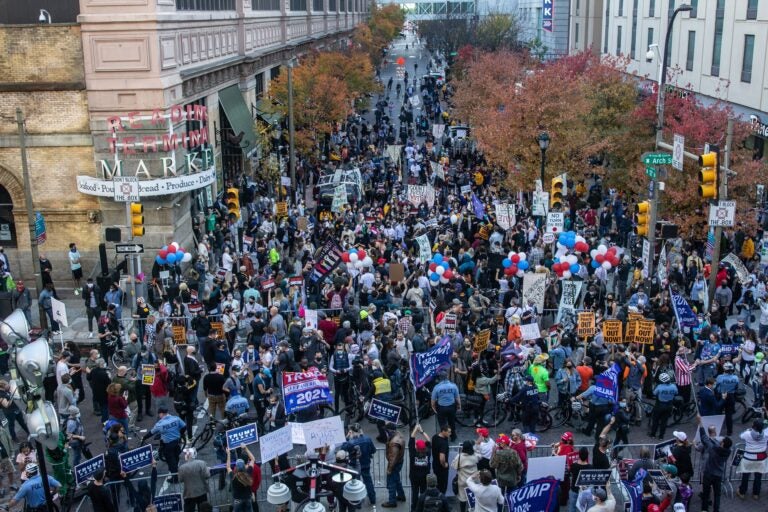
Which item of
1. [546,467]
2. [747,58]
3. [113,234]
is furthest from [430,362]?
[747,58]

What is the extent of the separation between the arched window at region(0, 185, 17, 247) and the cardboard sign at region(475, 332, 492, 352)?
1682 centimetres

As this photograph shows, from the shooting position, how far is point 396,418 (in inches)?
602

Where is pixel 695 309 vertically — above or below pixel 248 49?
below

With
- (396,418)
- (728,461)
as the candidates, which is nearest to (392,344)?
(396,418)

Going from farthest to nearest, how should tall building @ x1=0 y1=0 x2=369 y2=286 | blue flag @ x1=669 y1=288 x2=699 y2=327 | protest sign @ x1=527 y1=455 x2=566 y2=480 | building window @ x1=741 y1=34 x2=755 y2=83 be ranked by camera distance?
building window @ x1=741 y1=34 x2=755 y2=83 → tall building @ x1=0 y1=0 x2=369 y2=286 → blue flag @ x1=669 y1=288 x2=699 y2=327 → protest sign @ x1=527 y1=455 x2=566 y2=480

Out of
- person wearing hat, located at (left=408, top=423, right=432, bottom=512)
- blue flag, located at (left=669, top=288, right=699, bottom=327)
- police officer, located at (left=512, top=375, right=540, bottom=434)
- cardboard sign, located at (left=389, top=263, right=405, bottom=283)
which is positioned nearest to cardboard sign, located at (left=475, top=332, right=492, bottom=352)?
police officer, located at (left=512, top=375, right=540, bottom=434)

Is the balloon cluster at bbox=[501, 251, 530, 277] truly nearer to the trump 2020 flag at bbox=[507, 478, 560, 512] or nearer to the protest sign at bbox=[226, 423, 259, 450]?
the protest sign at bbox=[226, 423, 259, 450]

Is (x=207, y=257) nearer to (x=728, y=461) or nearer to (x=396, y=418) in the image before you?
(x=396, y=418)

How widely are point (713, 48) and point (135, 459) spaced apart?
40.1m

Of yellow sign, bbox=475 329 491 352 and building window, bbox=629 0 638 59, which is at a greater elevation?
building window, bbox=629 0 638 59

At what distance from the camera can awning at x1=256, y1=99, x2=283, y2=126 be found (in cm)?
4518

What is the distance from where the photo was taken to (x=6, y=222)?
27.5 metres

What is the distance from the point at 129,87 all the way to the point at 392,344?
13960 mm

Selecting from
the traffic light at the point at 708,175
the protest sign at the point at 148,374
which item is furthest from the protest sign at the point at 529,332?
the protest sign at the point at 148,374
